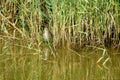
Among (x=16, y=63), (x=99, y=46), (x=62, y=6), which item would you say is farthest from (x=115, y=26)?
(x=16, y=63)

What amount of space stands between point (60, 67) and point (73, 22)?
571mm

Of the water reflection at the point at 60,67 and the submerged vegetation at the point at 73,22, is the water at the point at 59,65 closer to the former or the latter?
the water reflection at the point at 60,67

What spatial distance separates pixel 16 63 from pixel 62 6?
720 millimetres

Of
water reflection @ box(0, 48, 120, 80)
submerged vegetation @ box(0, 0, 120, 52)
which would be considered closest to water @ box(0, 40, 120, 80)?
water reflection @ box(0, 48, 120, 80)

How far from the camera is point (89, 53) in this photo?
385 centimetres

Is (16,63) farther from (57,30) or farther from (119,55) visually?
(119,55)

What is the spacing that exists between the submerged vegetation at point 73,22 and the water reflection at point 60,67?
144mm

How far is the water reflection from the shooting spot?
10.7 feet

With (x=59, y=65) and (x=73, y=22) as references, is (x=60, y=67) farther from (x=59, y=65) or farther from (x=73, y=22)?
(x=73, y=22)

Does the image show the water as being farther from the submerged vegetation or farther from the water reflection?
the submerged vegetation

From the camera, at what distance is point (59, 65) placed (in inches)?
140

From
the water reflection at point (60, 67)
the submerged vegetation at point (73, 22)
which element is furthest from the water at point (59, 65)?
the submerged vegetation at point (73, 22)

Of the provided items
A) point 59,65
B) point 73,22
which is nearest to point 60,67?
point 59,65

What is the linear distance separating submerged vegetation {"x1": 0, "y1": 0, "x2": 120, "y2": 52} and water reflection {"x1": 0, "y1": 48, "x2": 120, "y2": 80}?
0.47 ft
